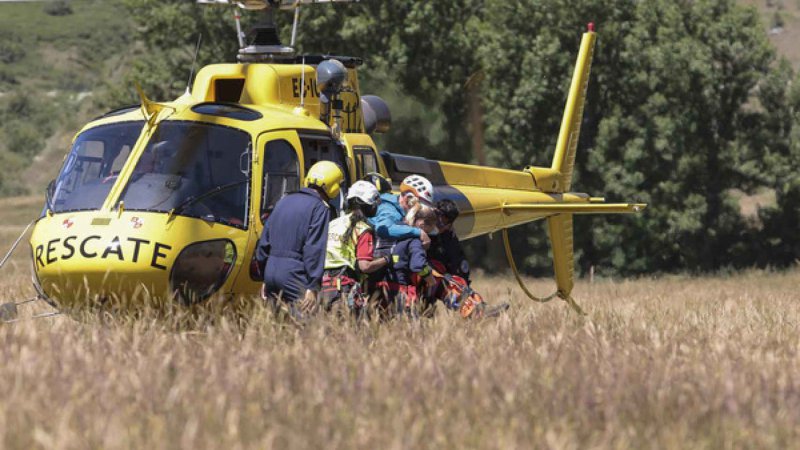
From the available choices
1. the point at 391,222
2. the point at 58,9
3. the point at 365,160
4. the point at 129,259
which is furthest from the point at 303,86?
the point at 58,9

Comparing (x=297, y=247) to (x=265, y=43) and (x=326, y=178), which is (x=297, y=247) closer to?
(x=326, y=178)

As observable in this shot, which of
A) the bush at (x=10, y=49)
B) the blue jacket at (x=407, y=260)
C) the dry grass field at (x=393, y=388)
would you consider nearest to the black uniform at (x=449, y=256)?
the blue jacket at (x=407, y=260)

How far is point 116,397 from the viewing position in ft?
20.0

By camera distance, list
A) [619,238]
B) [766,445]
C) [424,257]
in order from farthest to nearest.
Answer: [619,238] < [424,257] < [766,445]

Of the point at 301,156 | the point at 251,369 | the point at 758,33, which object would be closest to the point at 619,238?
the point at 758,33

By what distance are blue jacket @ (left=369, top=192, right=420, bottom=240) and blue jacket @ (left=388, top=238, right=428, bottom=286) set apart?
0.21 feet

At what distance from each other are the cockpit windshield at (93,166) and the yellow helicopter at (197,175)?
0.01 metres

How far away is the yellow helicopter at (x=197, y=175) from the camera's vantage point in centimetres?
977

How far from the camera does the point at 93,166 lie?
1075 cm

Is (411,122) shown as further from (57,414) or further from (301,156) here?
(57,414)

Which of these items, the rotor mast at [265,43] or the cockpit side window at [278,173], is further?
the rotor mast at [265,43]

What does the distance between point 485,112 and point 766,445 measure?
41269mm

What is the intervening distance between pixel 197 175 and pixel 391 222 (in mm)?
1530

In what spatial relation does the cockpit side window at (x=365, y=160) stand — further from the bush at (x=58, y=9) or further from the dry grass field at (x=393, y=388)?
the bush at (x=58, y=9)
